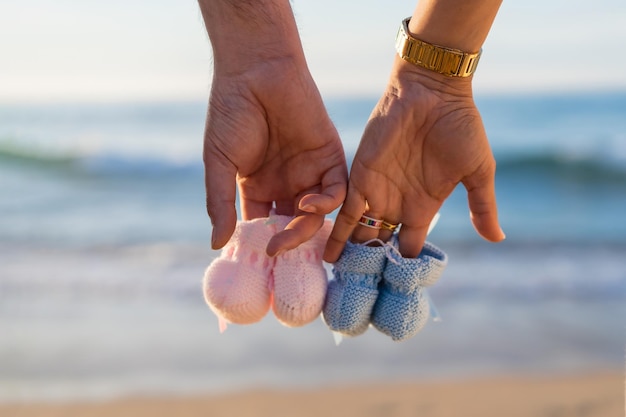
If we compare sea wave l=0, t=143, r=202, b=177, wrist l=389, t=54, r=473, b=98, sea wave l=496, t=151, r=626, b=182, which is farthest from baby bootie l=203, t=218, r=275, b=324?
sea wave l=496, t=151, r=626, b=182

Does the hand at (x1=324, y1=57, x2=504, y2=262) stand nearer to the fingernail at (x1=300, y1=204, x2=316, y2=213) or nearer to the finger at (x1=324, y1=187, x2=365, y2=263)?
the finger at (x1=324, y1=187, x2=365, y2=263)

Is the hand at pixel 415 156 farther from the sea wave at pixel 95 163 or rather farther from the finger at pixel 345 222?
the sea wave at pixel 95 163

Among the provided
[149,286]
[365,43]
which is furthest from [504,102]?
[149,286]

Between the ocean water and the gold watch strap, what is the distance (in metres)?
0.43

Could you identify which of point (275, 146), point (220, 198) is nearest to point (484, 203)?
point (275, 146)

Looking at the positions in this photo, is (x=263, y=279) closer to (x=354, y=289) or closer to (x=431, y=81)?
(x=354, y=289)

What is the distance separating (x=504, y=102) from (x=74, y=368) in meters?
10.8

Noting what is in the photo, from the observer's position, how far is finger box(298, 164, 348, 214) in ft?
6.15

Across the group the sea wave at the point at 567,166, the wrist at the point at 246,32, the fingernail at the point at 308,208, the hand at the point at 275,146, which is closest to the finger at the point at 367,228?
the hand at the point at 275,146

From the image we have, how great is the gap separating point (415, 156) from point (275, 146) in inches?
15.4

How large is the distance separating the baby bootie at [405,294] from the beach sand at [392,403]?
50.4 inches

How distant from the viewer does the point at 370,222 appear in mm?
2055

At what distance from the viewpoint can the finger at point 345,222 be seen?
200 cm

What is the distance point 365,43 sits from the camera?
11.3 meters
